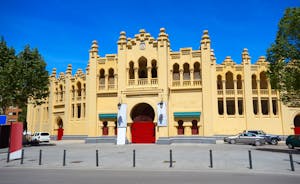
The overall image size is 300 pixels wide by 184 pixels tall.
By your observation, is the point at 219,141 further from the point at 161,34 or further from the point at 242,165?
the point at 242,165

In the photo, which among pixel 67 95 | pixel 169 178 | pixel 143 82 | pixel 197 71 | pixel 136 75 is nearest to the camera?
pixel 169 178

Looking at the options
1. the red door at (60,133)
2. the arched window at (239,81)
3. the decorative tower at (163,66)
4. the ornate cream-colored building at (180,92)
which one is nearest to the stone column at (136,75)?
the ornate cream-colored building at (180,92)

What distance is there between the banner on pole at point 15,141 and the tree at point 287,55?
19.9m

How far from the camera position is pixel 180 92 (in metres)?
32.1

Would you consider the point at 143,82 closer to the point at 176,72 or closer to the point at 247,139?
the point at 176,72

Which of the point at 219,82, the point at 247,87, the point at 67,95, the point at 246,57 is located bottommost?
the point at 67,95

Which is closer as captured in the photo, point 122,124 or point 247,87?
point 122,124

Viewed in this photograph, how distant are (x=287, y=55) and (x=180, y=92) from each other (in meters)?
14.3

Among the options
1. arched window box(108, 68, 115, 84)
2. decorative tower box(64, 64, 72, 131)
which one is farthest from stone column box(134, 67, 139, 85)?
decorative tower box(64, 64, 72, 131)

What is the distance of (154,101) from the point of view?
102 ft

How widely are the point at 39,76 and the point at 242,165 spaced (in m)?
24.2

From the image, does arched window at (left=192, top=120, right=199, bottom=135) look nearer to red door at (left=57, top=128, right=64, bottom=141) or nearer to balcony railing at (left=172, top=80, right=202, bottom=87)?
balcony railing at (left=172, top=80, right=202, bottom=87)

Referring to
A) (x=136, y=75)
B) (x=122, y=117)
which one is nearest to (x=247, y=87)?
(x=136, y=75)

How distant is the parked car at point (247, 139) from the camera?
95.6 feet
